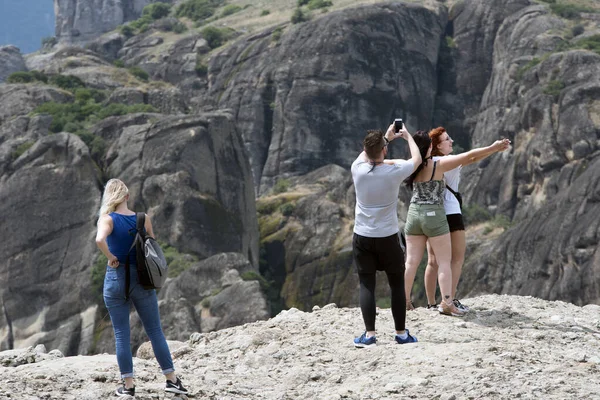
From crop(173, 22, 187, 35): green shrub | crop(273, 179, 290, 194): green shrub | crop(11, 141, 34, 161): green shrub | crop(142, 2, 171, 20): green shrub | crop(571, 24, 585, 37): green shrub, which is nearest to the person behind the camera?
crop(11, 141, 34, 161): green shrub

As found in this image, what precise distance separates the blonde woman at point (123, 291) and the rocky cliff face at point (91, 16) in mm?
168417

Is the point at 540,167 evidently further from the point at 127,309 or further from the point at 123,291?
the point at 123,291

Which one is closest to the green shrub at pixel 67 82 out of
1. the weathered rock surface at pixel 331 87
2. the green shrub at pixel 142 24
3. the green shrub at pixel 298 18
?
the weathered rock surface at pixel 331 87

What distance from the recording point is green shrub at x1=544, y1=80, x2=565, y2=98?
89.2 meters

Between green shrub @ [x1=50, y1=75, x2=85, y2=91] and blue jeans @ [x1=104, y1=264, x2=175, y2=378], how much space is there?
85.6 meters

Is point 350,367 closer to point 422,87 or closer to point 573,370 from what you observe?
point 573,370

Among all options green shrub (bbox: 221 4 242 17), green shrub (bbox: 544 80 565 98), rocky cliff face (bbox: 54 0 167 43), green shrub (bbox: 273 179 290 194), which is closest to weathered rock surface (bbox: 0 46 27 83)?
rocky cliff face (bbox: 54 0 167 43)

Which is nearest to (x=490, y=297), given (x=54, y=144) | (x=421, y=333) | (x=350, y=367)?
(x=421, y=333)

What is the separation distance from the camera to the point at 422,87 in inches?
4584

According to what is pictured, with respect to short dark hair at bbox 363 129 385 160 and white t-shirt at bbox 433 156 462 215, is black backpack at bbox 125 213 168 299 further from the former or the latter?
white t-shirt at bbox 433 156 462 215

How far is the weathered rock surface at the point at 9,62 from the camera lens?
156 meters

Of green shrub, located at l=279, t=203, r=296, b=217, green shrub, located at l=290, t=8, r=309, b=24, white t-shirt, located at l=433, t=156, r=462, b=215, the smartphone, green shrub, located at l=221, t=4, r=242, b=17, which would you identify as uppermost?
the smartphone

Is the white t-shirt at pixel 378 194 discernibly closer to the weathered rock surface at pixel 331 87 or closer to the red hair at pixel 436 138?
the red hair at pixel 436 138

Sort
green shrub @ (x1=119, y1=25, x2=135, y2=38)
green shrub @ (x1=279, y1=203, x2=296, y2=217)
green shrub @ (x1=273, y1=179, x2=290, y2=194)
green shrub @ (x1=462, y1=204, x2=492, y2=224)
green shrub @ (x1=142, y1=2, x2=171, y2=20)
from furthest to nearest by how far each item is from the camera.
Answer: green shrub @ (x1=142, y1=2, x2=171, y2=20), green shrub @ (x1=119, y1=25, x2=135, y2=38), green shrub @ (x1=273, y1=179, x2=290, y2=194), green shrub @ (x1=462, y1=204, x2=492, y2=224), green shrub @ (x1=279, y1=203, x2=296, y2=217)
